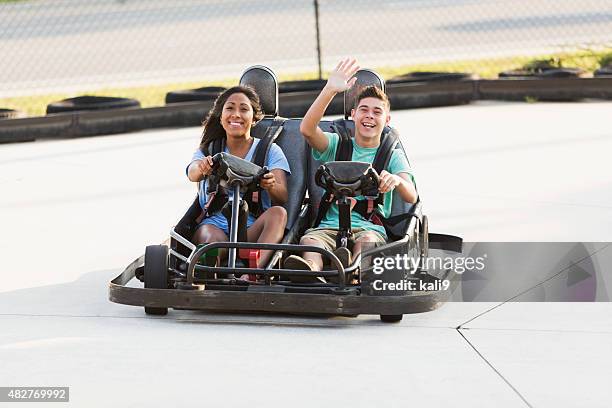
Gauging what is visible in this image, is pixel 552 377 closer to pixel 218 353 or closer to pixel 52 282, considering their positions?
pixel 218 353

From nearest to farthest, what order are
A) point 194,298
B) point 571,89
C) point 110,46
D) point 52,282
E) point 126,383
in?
1. point 126,383
2. point 194,298
3. point 52,282
4. point 571,89
5. point 110,46

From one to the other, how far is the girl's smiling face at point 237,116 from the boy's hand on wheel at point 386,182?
69 centimetres

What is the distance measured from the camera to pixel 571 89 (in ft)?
37.9

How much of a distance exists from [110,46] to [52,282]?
10398 millimetres

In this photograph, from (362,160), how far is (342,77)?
398mm

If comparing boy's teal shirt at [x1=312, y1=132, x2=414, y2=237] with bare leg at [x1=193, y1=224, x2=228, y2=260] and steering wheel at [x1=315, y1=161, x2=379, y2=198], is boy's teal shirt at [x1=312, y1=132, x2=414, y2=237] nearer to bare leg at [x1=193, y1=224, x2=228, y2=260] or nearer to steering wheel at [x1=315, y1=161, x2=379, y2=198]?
steering wheel at [x1=315, y1=161, x2=379, y2=198]

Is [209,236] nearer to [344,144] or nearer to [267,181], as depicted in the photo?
[267,181]

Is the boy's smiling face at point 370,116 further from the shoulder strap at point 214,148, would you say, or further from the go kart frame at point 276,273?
the shoulder strap at point 214,148

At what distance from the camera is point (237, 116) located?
5590 mm

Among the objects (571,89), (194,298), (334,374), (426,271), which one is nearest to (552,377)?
(334,374)

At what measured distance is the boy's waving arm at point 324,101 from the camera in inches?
211

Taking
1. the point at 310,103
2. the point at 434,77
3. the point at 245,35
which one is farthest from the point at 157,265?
the point at 245,35

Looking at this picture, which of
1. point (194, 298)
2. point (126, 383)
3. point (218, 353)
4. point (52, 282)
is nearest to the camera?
point (126, 383)

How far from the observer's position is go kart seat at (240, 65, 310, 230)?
5.72 meters
